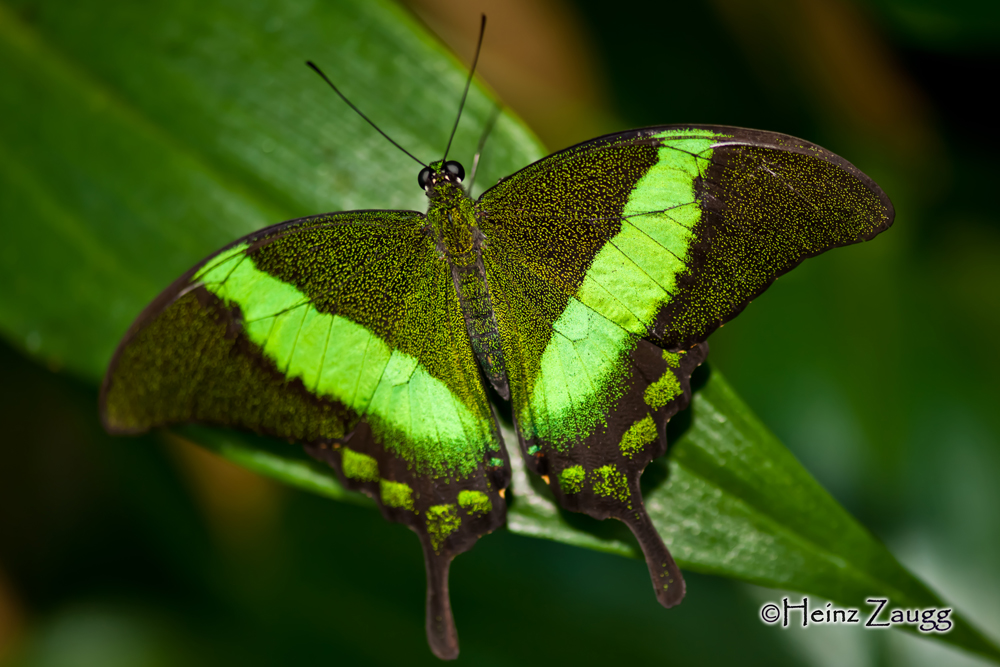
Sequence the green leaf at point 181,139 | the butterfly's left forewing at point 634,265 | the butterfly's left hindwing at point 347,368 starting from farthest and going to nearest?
the green leaf at point 181,139 < the butterfly's left hindwing at point 347,368 < the butterfly's left forewing at point 634,265

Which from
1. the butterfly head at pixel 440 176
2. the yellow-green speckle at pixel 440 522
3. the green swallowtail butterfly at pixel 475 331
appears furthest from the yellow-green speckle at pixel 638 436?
the butterfly head at pixel 440 176

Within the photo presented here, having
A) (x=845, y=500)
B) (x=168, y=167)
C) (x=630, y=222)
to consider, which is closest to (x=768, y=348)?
(x=845, y=500)

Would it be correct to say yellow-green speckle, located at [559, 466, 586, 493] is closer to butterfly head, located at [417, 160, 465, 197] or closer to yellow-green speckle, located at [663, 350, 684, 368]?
yellow-green speckle, located at [663, 350, 684, 368]

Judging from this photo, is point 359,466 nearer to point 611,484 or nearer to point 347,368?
point 347,368

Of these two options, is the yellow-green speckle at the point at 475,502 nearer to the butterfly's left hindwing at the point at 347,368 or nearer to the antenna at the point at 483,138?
the butterfly's left hindwing at the point at 347,368

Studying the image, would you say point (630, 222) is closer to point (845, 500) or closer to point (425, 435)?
point (425, 435)

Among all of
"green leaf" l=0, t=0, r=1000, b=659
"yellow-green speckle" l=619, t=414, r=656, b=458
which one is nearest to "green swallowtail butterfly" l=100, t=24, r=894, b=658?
"yellow-green speckle" l=619, t=414, r=656, b=458
